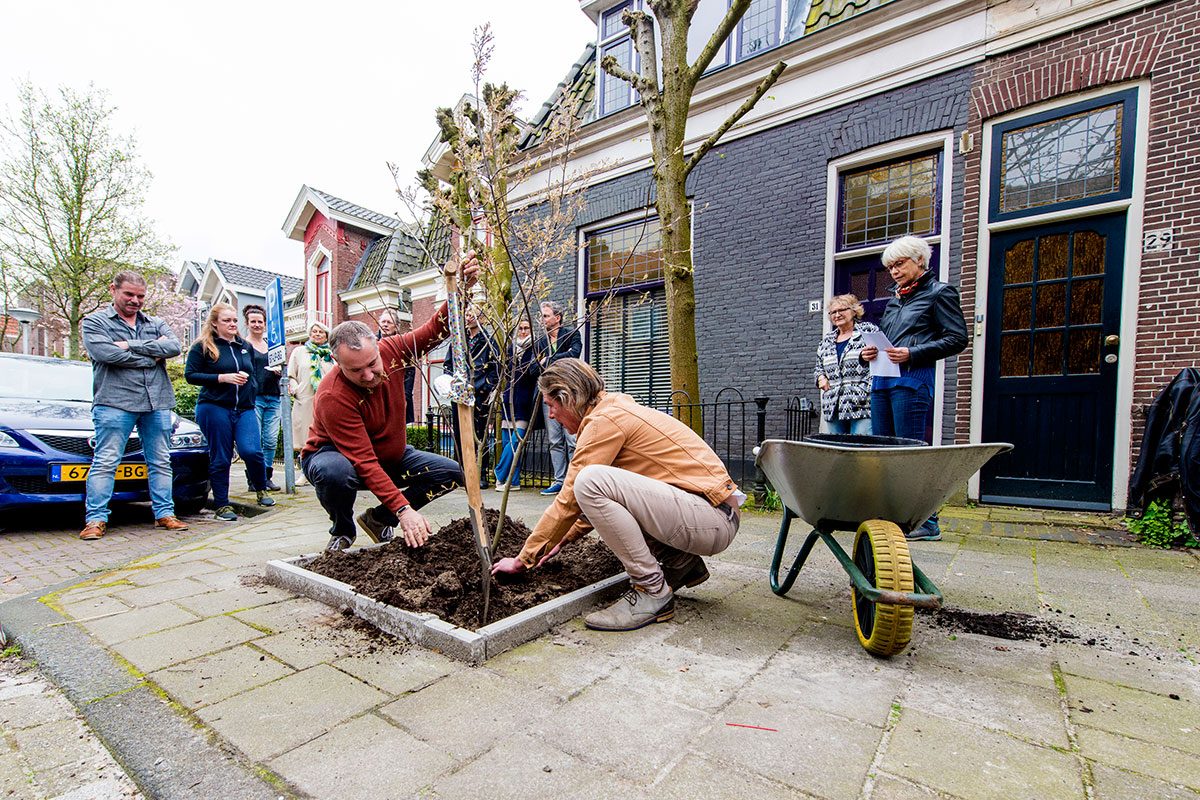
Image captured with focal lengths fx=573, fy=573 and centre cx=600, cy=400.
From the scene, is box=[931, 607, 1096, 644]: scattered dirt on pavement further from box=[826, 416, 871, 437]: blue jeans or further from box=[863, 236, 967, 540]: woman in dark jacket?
box=[826, 416, 871, 437]: blue jeans

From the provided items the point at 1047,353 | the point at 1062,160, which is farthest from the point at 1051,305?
the point at 1062,160

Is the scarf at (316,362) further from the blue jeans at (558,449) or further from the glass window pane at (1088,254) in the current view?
the glass window pane at (1088,254)

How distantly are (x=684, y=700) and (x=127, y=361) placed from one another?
4540 mm

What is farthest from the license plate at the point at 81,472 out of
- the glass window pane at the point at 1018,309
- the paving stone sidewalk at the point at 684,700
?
the glass window pane at the point at 1018,309

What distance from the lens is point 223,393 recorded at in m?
4.89

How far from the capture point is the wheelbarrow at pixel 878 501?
1804 millimetres

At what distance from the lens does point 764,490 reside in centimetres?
514

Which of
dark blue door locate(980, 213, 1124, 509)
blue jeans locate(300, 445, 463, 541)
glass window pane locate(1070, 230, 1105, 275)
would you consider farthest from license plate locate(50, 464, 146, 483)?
glass window pane locate(1070, 230, 1105, 275)

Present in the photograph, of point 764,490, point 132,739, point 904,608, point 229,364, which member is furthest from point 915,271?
point 229,364

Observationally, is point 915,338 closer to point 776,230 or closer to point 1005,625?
point 1005,625

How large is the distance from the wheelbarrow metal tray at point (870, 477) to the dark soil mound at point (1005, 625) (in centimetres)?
54

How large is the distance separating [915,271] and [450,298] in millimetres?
3018

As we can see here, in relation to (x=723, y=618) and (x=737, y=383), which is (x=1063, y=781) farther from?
(x=737, y=383)

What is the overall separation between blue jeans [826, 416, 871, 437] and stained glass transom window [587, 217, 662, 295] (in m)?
4.00
